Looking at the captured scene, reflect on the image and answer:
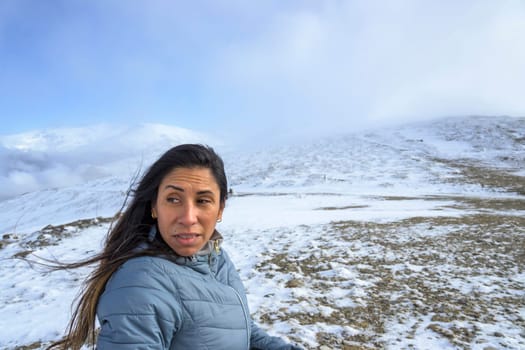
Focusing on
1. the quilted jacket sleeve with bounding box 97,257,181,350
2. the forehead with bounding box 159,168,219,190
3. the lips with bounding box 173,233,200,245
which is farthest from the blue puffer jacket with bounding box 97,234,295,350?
the forehead with bounding box 159,168,219,190

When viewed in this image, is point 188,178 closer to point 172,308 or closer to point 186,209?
point 186,209

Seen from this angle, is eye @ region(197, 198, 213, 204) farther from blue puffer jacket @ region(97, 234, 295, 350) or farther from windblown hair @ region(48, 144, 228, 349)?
blue puffer jacket @ region(97, 234, 295, 350)

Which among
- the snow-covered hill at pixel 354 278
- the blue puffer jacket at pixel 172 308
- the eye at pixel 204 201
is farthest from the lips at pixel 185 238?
the snow-covered hill at pixel 354 278

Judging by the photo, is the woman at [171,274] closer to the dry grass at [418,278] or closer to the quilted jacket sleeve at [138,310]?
the quilted jacket sleeve at [138,310]

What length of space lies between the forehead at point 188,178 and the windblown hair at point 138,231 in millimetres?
27

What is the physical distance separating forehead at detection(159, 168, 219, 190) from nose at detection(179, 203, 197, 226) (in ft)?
0.45

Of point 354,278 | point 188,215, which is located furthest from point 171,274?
point 354,278

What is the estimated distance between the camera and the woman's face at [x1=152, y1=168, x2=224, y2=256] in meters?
1.91

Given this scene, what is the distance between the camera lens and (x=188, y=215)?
1.92 meters

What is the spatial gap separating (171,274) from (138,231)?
0.49 metres

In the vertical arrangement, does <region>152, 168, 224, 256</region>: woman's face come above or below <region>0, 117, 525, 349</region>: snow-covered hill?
above

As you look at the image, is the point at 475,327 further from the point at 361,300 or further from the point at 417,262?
the point at 417,262

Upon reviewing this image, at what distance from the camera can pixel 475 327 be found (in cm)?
430

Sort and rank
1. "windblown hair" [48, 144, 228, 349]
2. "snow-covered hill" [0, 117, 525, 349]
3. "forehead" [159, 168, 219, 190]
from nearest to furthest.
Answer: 1. "windblown hair" [48, 144, 228, 349]
2. "forehead" [159, 168, 219, 190]
3. "snow-covered hill" [0, 117, 525, 349]
